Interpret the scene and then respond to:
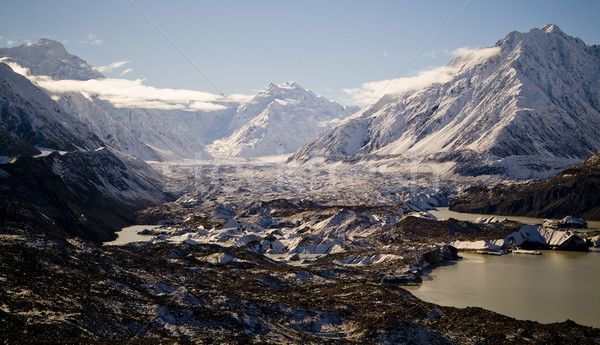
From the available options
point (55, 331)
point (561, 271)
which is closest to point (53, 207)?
point (55, 331)

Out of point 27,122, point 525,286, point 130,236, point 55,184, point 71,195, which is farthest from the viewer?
point 27,122

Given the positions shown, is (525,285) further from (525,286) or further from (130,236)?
(130,236)

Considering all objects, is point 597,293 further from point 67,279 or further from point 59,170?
point 59,170

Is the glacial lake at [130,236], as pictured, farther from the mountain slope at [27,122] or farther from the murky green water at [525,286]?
the mountain slope at [27,122]

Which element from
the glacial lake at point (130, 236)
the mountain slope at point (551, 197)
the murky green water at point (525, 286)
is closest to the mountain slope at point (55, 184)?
the glacial lake at point (130, 236)

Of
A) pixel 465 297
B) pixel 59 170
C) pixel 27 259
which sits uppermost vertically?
pixel 59 170

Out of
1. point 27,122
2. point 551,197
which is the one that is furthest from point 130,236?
point 551,197

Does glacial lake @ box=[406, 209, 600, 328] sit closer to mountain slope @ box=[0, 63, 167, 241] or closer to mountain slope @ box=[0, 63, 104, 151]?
mountain slope @ box=[0, 63, 167, 241]

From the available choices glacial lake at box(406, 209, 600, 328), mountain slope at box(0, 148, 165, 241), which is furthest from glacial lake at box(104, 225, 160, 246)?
glacial lake at box(406, 209, 600, 328)
